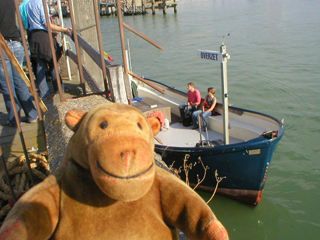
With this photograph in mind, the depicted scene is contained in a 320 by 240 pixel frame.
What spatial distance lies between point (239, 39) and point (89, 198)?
22404 millimetres

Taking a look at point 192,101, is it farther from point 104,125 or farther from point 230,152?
point 104,125

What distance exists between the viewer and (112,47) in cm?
2519

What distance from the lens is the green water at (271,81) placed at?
6785 millimetres

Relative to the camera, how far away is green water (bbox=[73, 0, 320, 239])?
267 inches

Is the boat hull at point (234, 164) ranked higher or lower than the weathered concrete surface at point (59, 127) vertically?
lower

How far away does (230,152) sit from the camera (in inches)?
243

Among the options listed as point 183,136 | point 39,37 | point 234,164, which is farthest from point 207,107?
point 39,37

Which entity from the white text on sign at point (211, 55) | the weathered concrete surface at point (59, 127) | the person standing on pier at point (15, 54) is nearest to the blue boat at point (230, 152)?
the white text on sign at point (211, 55)

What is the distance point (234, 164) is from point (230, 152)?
37cm

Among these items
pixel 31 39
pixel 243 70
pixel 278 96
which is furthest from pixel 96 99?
pixel 243 70

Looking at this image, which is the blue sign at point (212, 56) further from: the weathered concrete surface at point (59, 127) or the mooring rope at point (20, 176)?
the mooring rope at point (20, 176)

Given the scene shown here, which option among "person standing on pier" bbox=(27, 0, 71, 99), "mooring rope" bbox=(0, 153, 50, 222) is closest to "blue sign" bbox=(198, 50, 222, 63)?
"person standing on pier" bbox=(27, 0, 71, 99)

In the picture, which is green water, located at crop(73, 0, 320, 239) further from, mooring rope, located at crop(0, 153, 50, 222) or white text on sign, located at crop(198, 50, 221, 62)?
mooring rope, located at crop(0, 153, 50, 222)

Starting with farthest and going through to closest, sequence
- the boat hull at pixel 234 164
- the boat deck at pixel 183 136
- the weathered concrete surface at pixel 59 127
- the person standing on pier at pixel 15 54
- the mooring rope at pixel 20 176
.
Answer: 1. the boat deck at pixel 183 136
2. the boat hull at pixel 234 164
3. the person standing on pier at pixel 15 54
4. the mooring rope at pixel 20 176
5. the weathered concrete surface at pixel 59 127
